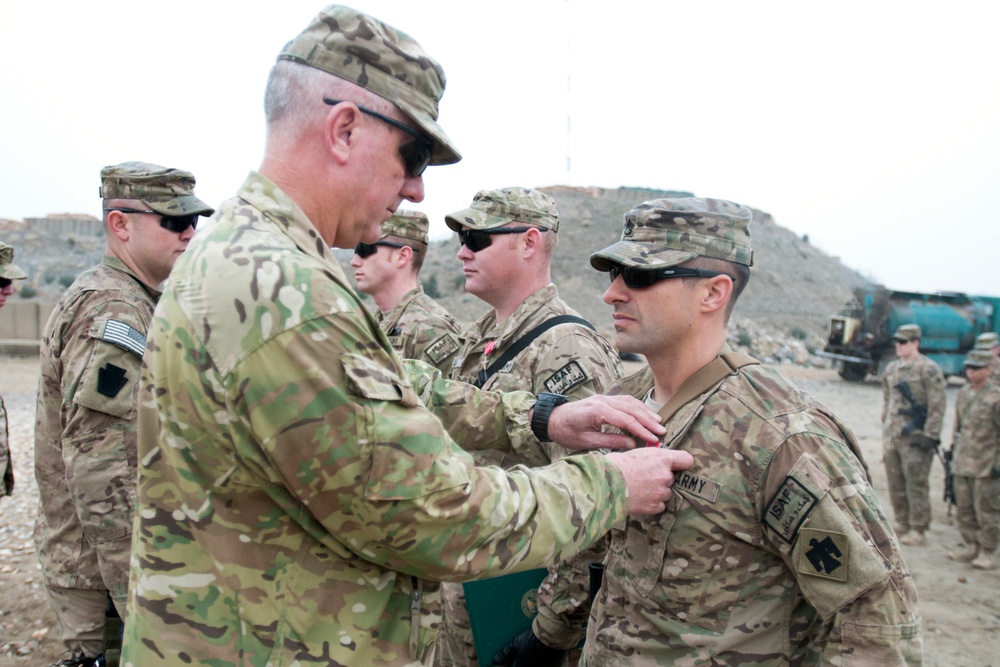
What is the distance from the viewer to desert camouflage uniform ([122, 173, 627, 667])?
57.8 inches

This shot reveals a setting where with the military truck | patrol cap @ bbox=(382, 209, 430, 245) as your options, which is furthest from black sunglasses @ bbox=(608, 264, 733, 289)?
the military truck

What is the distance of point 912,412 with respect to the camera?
9109 millimetres

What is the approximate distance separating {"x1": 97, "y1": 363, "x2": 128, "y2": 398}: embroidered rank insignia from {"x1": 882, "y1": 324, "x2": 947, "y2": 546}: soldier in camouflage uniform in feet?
29.2

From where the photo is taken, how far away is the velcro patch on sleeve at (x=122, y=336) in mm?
3334

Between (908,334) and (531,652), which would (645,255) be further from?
(908,334)

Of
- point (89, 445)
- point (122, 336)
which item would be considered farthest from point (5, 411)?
point (122, 336)

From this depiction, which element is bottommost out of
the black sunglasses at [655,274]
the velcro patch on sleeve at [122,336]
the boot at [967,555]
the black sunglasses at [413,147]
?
the boot at [967,555]

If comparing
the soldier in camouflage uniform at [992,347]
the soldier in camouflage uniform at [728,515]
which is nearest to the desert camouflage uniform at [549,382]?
the soldier in camouflage uniform at [728,515]

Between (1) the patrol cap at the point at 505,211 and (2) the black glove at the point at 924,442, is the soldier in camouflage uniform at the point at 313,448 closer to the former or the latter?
(1) the patrol cap at the point at 505,211

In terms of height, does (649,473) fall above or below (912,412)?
above

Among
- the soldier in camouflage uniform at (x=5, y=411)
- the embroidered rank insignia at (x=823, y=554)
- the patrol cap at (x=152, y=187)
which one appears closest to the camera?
the embroidered rank insignia at (x=823, y=554)

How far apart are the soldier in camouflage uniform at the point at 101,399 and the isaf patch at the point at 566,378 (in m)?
2.03

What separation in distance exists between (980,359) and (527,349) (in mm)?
7404

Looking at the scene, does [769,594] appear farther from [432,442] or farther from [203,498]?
[203,498]
